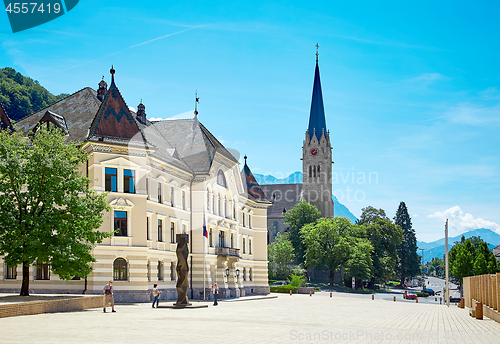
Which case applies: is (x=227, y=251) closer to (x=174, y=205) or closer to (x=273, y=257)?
(x=174, y=205)

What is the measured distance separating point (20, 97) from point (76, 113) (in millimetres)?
79843

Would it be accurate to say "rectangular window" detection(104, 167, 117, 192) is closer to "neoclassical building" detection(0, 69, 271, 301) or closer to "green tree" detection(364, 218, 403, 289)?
"neoclassical building" detection(0, 69, 271, 301)

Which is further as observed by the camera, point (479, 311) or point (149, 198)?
point (149, 198)

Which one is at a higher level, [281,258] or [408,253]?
[281,258]

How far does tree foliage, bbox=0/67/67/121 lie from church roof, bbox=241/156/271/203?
64206mm

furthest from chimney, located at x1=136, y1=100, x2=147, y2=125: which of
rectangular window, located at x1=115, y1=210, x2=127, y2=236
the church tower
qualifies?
the church tower

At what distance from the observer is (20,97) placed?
11744cm

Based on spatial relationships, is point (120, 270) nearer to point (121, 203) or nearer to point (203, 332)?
point (121, 203)

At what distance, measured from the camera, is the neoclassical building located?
40.5 metres

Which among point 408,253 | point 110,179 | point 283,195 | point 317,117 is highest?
point 317,117

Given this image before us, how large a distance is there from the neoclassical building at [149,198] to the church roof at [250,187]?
3734mm

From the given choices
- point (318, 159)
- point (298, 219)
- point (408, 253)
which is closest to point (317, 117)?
point (318, 159)

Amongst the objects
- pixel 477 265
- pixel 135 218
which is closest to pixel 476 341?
pixel 135 218

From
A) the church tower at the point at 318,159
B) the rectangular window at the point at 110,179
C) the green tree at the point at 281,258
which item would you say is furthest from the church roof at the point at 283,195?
the rectangular window at the point at 110,179
